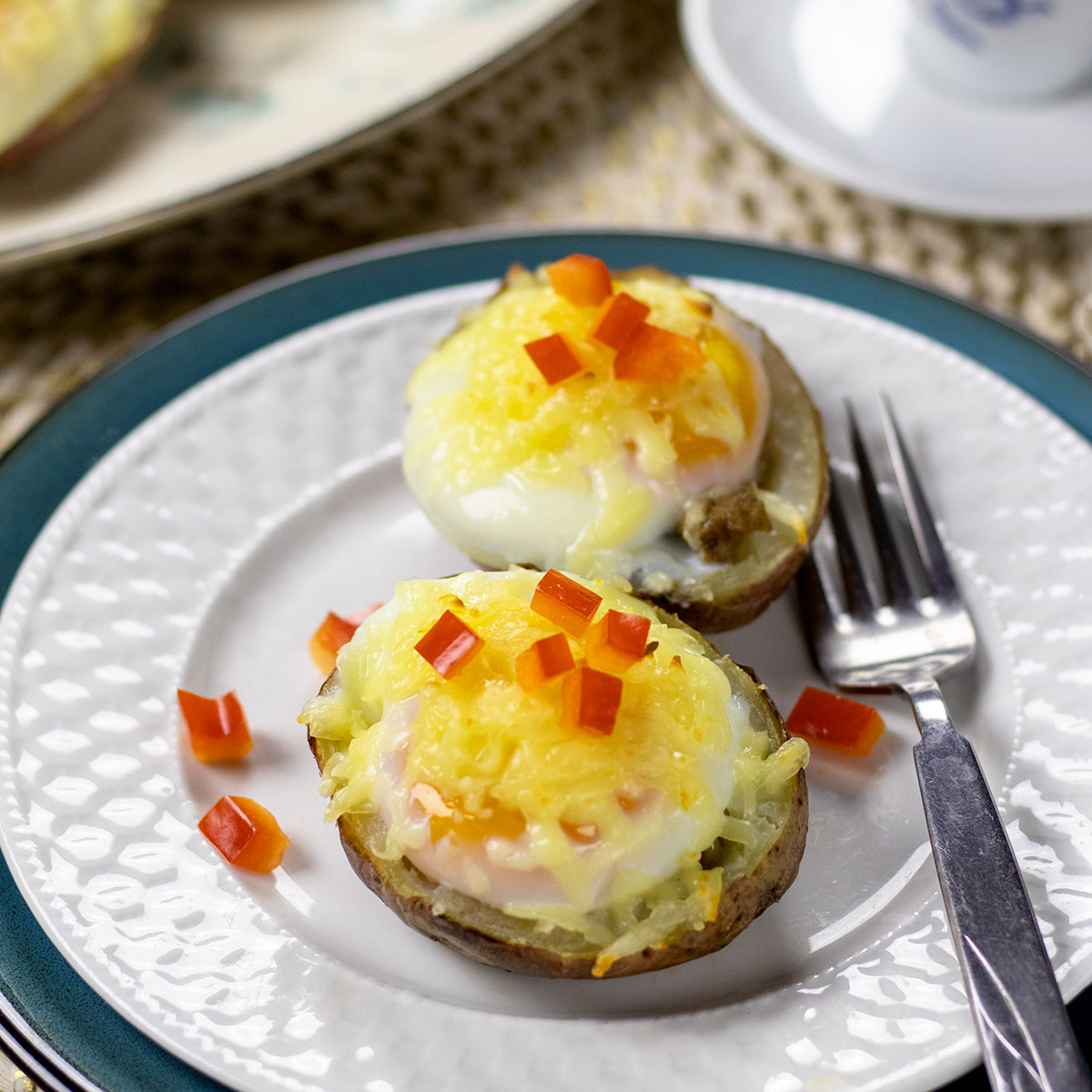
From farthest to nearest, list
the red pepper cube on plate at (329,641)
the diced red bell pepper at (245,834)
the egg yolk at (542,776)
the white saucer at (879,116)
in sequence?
the white saucer at (879,116), the red pepper cube on plate at (329,641), the diced red bell pepper at (245,834), the egg yolk at (542,776)

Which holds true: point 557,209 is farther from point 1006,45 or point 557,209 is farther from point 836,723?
point 836,723

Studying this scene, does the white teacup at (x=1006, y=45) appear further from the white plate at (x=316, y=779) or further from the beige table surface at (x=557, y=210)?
the white plate at (x=316, y=779)

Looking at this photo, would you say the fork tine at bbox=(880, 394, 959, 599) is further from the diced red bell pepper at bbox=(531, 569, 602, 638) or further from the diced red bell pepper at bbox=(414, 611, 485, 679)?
the diced red bell pepper at bbox=(414, 611, 485, 679)

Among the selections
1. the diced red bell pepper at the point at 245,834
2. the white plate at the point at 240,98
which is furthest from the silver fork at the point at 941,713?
the white plate at the point at 240,98

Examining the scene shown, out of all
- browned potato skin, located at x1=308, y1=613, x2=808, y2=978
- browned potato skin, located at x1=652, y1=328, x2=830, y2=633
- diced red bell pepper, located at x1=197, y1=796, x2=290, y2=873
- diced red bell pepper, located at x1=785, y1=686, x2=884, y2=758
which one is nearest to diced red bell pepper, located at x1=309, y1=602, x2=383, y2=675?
diced red bell pepper, located at x1=197, y1=796, x2=290, y2=873

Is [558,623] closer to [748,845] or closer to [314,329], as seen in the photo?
[748,845]

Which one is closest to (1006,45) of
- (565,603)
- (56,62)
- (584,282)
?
(584,282)

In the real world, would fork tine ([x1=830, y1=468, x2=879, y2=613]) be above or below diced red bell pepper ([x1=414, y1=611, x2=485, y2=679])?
below
